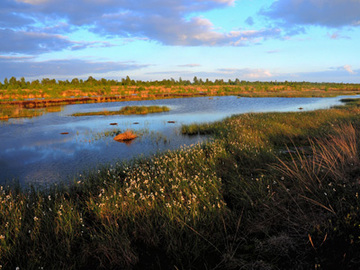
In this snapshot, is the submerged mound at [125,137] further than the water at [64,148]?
Yes

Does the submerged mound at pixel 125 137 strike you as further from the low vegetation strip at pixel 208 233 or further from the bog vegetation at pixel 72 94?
the bog vegetation at pixel 72 94

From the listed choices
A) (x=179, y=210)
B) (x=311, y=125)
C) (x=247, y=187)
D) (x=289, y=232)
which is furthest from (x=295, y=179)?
(x=311, y=125)

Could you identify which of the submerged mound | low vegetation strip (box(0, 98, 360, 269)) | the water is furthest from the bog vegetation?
low vegetation strip (box(0, 98, 360, 269))

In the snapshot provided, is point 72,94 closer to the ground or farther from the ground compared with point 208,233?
farther from the ground

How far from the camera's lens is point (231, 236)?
16.2 ft

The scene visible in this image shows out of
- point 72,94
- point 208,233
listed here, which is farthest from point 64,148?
point 72,94

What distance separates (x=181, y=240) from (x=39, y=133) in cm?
2114

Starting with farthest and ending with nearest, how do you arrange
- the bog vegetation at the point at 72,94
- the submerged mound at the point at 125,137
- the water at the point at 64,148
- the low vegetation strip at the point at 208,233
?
1. the bog vegetation at the point at 72,94
2. the submerged mound at the point at 125,137
3. the water at the point at 64,148
4. the low vegetation strip at the point at 208,233

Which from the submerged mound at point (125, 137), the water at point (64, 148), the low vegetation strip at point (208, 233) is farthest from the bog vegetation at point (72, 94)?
the low vegetation strip at point (208, 233)

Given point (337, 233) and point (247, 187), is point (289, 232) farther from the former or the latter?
point (247, 187)

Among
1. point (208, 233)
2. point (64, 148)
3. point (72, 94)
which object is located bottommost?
point (64, 148)

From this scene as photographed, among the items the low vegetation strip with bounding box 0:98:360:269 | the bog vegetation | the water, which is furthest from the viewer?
the bog vegetation

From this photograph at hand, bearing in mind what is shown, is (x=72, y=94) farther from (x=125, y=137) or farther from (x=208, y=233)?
(x=208, y=233)

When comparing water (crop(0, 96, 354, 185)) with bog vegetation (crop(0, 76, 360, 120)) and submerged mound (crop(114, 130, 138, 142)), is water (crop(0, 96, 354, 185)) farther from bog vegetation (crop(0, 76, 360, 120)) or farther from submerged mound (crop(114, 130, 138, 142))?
bog vegetation (crop(0, 76, 360, 120))
